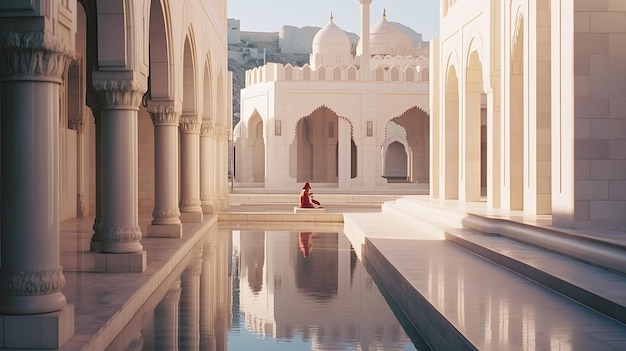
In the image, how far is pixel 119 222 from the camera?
24.6ft

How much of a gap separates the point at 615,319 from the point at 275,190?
2003 centimetres

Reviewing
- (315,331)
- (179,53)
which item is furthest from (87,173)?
(315,331)

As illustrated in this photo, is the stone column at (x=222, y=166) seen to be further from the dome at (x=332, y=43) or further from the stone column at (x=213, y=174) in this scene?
the dome at (x=332, y=43)

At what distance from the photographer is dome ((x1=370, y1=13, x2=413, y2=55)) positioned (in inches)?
1176

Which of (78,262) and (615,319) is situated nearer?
(615,319)

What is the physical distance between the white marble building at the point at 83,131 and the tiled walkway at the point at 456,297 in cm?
39

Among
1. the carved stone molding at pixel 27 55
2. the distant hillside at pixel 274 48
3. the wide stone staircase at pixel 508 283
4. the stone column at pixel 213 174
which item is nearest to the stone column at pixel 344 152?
the stone column at pixel 213 174

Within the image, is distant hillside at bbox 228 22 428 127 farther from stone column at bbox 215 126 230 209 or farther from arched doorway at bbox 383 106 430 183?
stone column at bbox 215 126 230 209

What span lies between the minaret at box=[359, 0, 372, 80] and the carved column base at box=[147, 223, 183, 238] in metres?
15.7

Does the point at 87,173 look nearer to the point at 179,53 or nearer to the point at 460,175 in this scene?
the point at 179,53

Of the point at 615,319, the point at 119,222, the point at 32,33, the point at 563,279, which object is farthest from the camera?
the point at 119,222

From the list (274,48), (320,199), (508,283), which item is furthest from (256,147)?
(274,48)

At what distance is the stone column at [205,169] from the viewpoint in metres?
15.2

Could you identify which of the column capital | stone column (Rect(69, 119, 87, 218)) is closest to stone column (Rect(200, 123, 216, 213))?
the column capital
